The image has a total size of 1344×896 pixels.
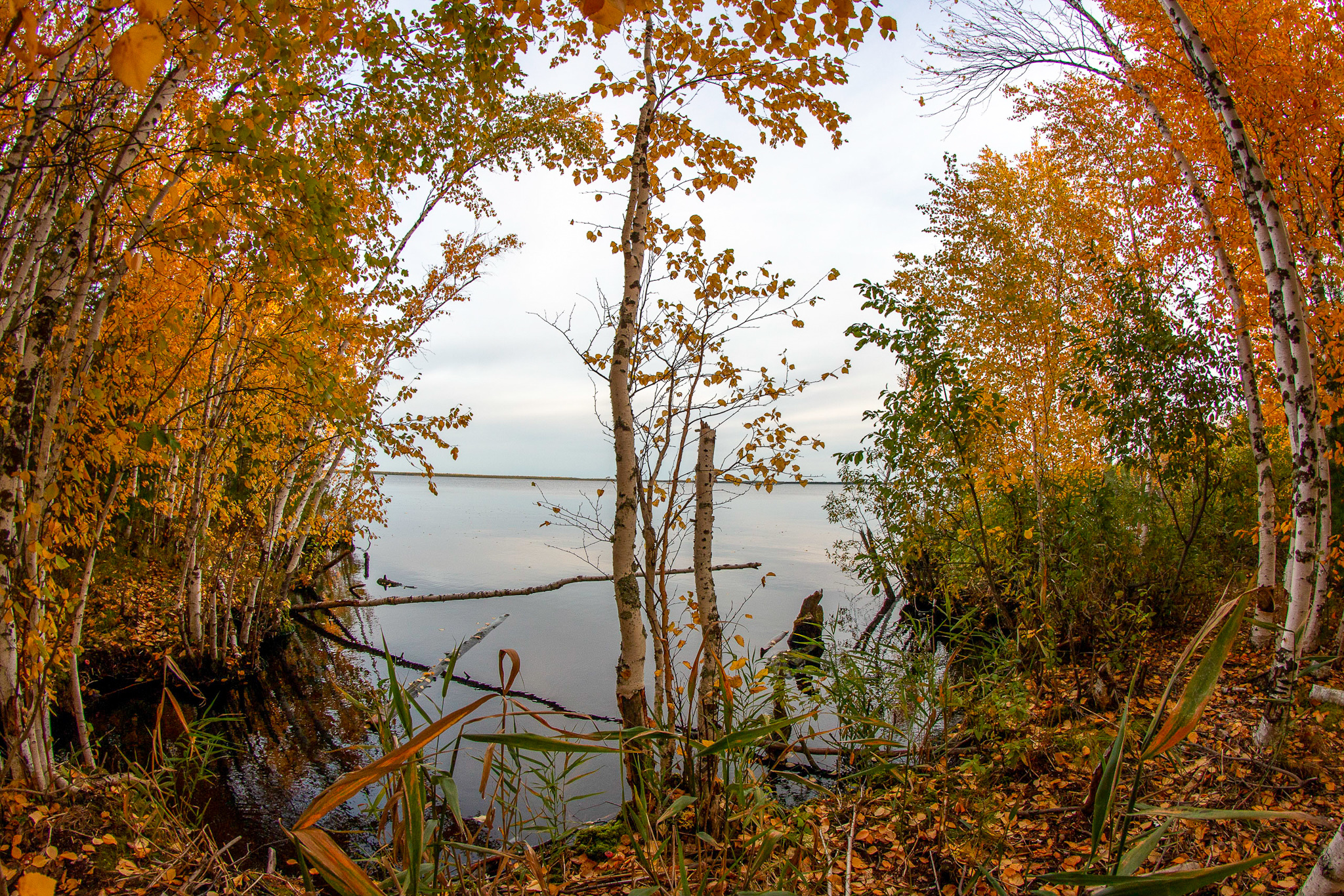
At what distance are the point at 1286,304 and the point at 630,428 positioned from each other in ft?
13.0

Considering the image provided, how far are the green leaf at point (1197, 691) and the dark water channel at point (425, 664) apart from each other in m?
1.20

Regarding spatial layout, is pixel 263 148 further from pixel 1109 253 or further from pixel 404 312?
pixel 1109 253

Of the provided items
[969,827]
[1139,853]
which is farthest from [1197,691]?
[969,827]

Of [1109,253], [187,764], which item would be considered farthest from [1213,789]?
[1109,253]

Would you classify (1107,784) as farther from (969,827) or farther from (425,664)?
(425,664)

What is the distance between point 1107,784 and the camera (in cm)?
90

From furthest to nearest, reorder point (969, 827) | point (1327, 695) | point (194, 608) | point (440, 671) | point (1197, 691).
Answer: point (194, 608), point (440, 671), point (969, 827), point (1327, 695), point (1197, 691)

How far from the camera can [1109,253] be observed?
9047mm

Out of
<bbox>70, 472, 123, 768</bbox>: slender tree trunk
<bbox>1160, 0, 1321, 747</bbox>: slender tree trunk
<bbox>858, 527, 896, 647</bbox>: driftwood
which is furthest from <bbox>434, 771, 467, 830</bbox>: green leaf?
<bbox>858, 527, 896, 647</bbox>: driftwood

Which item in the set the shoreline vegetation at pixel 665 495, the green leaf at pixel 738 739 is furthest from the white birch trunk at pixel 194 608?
the green leaf at pixel 738 739

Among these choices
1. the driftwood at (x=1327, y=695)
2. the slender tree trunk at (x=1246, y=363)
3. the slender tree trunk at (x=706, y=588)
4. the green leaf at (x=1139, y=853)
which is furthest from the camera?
the slender tree trunk at (x=1246, y=363)

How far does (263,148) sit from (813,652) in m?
8.11

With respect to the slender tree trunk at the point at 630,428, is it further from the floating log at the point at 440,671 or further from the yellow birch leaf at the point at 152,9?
the yellow birch leaf at the point at 152,9

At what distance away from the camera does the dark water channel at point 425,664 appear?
5.06 metres
